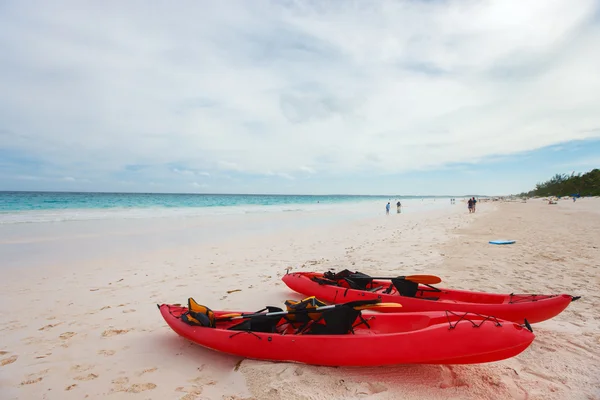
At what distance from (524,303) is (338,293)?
8.58 feet

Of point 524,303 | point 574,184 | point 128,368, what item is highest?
point 574,184

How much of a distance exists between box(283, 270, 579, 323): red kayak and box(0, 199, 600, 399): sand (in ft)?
1.17

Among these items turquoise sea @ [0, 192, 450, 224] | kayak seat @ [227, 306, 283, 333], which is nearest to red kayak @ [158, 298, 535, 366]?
kayak seat @ [227, 306, 283, 333]

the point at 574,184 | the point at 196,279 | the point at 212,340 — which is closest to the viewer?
the point at 212,340

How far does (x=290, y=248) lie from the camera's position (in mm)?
10977

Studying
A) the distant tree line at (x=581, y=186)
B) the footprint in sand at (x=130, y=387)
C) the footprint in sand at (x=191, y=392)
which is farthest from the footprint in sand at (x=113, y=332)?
the distant tree line at (x=581, y=186)

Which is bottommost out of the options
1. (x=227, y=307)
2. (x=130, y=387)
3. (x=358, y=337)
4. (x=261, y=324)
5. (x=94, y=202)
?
(x=130, y=387)

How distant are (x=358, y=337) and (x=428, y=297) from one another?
2.24 m

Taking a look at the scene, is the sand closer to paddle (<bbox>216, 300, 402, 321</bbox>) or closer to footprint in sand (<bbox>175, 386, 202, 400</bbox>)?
footprint in sand (<bbox>175, 386, 202, 400</bbox>)

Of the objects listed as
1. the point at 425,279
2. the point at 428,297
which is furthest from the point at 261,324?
the point at 428,297

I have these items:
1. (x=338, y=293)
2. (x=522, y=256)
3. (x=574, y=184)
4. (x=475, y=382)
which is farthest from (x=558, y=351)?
(x=574, y=184)

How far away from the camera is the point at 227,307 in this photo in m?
5.40

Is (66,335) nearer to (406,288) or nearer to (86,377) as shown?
(86,377)

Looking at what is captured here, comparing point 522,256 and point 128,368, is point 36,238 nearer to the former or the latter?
point 128,368
